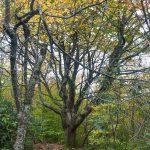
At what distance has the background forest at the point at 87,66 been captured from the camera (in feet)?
25.7

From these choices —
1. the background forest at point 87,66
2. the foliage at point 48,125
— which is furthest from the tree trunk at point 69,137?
the foliage at point 48,125

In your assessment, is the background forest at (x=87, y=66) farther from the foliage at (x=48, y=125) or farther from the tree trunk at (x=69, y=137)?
the foliage at (x=48, y=125)

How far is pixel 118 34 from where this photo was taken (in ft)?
34.3

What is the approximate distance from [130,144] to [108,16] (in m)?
3.71

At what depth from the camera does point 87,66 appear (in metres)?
10.7

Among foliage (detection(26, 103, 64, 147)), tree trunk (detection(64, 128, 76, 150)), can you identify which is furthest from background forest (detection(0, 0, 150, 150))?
foliage (detection(26, 103, 64, 147))

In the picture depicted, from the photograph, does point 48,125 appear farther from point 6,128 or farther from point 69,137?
point 6,128

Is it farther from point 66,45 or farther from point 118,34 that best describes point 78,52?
point 118,34

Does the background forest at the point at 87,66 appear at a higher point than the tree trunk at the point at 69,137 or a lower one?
higher

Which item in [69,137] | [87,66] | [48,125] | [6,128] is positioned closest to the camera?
[6,128]

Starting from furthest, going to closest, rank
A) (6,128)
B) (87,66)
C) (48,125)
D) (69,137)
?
(48,125) → (69,137) → (87,66) → (6,128)

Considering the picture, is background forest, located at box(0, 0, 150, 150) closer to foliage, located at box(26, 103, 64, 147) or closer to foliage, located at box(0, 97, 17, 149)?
foliage, located at box(0, 97, 17, 149)

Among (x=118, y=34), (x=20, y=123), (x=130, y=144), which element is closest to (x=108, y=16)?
(x=118, y=34)

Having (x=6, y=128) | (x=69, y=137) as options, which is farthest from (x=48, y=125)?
(x=6, y=128)
